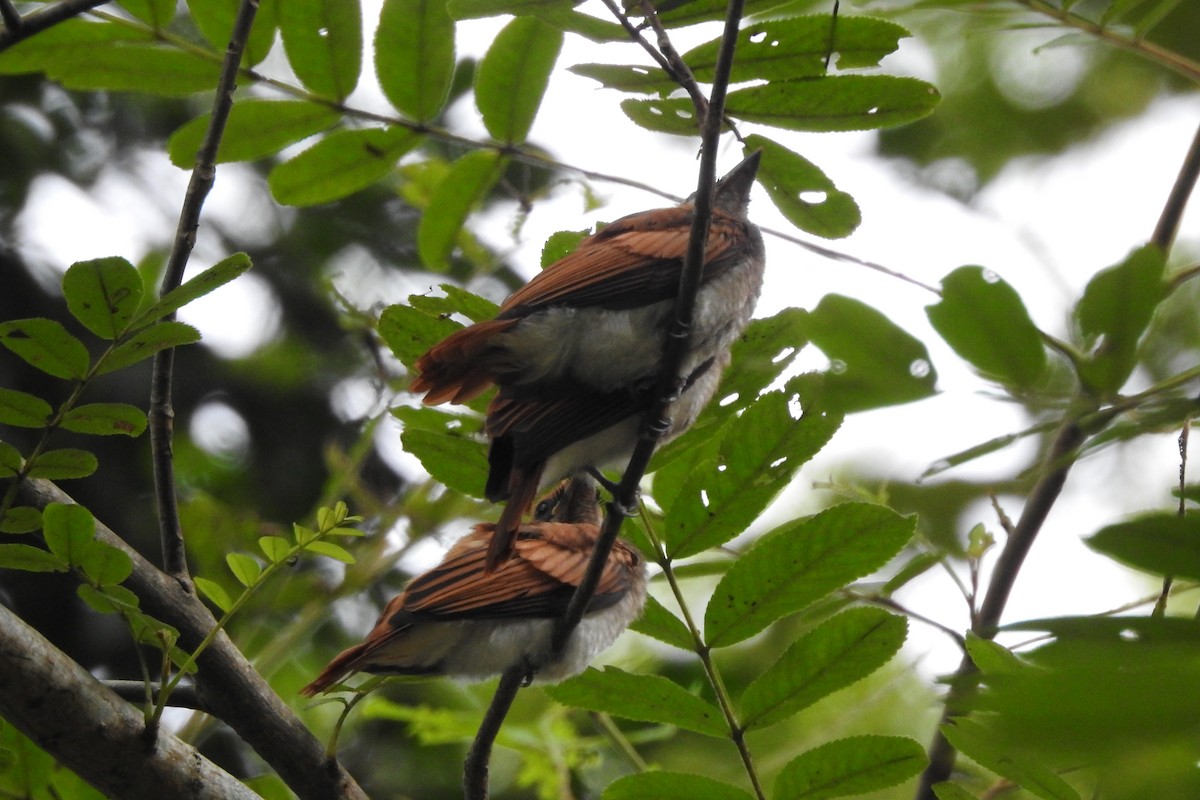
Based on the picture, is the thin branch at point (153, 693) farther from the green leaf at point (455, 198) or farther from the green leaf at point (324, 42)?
the green leaf at point (324, 42)

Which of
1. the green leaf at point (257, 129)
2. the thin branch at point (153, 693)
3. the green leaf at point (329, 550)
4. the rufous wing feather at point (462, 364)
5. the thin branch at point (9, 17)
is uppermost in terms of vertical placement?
the green leaf at point (257, 129)

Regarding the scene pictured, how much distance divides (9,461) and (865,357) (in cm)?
153

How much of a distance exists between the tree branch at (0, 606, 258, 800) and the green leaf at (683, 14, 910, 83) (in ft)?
5.66

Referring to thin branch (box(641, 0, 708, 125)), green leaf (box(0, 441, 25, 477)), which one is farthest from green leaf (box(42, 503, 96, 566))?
thin branch (box(641, 0, 708, 125))

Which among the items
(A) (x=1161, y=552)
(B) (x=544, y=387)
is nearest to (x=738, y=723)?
(B) (x=544, y=387)

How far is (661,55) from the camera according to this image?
87.0 inches

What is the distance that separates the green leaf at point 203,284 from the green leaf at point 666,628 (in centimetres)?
120

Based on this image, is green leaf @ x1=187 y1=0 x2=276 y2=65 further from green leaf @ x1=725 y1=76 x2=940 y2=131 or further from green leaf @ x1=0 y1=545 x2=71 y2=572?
green leaf @ x1=0 y1=545 x2=71 y2=572

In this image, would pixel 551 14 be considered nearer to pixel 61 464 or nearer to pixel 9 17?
pixel 9 17

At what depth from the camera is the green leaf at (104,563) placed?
2029 mm

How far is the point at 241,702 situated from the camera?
243cm

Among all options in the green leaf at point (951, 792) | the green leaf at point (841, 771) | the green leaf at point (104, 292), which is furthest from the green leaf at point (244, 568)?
the green leaf at point (951, 792)

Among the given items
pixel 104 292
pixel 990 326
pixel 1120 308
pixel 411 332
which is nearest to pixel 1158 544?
pixel 1120 308

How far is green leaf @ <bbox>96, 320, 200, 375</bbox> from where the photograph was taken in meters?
2.00
